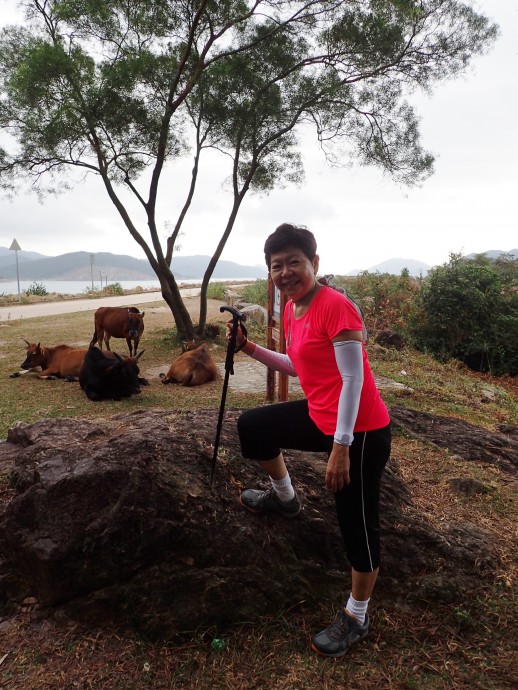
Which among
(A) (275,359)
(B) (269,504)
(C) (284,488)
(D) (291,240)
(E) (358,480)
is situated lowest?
(B) (269,504)

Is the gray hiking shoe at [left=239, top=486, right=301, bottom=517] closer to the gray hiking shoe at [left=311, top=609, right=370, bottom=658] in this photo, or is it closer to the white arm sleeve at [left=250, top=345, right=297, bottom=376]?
the gray hiking shoe at [left=311, top=609, right=370, bottom=658]

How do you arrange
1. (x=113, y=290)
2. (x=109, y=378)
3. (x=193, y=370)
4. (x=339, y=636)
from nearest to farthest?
(x=339, y=636)
(x=109, y=378)
(x=193, y=370)
(x=113, y=290)

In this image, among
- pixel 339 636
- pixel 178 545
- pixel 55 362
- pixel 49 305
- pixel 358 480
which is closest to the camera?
pixel 358 480

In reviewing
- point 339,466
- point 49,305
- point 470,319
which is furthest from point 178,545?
point 49,305

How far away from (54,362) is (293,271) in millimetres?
7518

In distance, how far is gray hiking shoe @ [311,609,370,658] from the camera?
2.33m

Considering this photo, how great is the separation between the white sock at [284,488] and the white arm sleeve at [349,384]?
0.78 meters

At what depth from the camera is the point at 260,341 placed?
12.0 meters

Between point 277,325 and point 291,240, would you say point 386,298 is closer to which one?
point 277,325

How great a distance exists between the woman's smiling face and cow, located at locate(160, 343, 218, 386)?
592 centimetres

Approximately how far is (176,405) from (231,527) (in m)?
4.17

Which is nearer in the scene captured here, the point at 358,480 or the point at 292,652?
the point at 358,480

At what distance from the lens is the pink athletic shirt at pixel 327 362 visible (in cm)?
212

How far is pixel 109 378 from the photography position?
23.6 feet
